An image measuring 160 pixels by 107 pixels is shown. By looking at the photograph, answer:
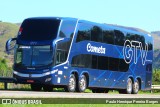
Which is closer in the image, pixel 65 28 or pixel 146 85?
pixel 65 28

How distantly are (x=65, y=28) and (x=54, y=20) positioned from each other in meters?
0.68

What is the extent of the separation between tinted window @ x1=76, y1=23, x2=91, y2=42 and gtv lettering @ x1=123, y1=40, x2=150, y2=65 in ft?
16.1

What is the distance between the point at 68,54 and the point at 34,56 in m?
1.72

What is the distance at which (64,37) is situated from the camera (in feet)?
95.7

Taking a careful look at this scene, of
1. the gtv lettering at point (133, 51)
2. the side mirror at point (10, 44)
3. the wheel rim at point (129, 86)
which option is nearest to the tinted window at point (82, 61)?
the side mirror at point (10, 44)

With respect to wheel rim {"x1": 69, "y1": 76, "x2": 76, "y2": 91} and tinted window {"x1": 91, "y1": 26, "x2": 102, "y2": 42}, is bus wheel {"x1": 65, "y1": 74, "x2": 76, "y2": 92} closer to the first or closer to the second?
wheel rim {"x1": 69, "y1": 76, "x2": 76, "y2": 91}

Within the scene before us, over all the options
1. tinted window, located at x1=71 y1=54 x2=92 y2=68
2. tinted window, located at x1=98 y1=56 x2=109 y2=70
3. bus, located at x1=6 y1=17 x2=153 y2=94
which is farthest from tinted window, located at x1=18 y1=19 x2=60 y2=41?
tinted window, located at x1=98 y1=56 x2=109 y2=70

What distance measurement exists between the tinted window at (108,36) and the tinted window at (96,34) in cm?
54

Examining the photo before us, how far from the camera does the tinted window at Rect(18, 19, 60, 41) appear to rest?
94.9 feet

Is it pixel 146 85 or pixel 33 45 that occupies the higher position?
pixel 33 45

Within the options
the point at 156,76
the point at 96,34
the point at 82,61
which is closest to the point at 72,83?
the point at 82,61

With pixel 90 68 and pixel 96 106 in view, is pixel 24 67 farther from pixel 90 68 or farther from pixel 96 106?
pixel 96 106

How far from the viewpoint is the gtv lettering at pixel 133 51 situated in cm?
3581

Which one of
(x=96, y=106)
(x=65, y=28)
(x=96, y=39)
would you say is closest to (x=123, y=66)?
(x=96, y=39)
